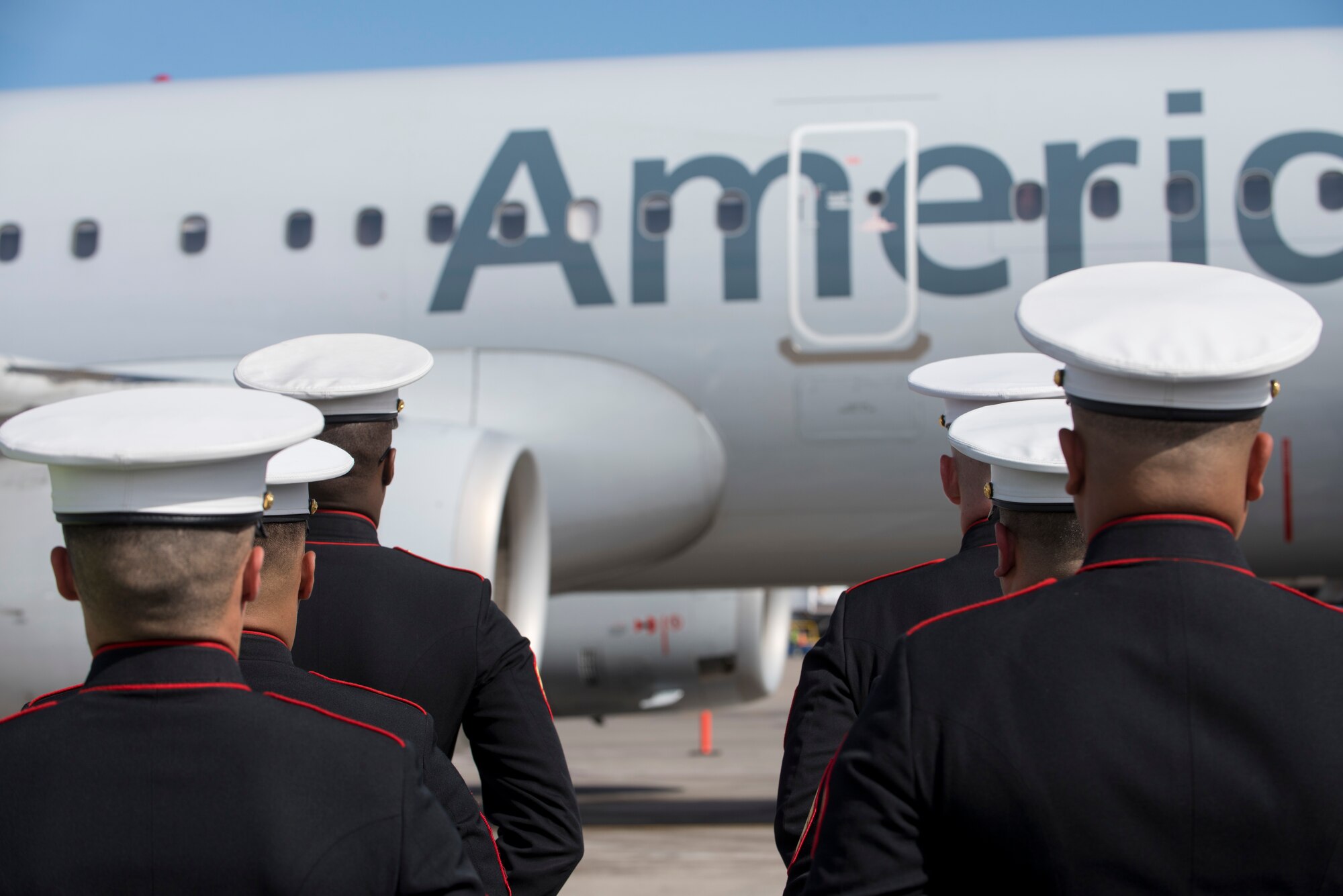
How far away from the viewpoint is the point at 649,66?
7.46 metres

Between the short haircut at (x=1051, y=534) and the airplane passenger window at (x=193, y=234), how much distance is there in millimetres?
6257

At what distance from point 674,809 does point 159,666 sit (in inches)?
359

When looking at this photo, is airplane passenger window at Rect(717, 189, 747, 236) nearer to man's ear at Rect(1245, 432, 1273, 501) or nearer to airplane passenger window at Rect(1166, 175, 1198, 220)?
airplane passenger window at Rect(1166, 175, 1198, 220)

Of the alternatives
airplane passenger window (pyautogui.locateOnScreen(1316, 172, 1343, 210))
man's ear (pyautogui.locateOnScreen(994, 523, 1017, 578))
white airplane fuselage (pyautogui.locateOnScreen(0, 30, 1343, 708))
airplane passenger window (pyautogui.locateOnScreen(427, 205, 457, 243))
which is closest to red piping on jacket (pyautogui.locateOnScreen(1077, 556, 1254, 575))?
man's ear (pyautogui.locateOnScreen(994, 523, 1017, 578))

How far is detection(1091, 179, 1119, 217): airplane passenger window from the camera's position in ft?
22.1

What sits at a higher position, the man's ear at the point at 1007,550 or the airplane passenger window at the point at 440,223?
the airplane passenger window at the point at 440,223

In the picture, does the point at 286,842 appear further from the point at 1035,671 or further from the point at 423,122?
the point at 423,122

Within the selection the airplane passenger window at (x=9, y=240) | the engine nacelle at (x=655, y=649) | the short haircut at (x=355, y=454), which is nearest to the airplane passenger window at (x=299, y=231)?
the airplane passenger window at (x=9, y=240)

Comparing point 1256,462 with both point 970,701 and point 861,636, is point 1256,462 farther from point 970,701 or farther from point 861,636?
point 861,636

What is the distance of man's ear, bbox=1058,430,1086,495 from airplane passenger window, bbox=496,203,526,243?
5840mm

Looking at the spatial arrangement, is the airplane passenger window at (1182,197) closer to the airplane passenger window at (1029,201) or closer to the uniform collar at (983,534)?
the airplane passenger window at (1029,201)

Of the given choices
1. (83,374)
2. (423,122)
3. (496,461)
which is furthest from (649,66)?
(83,374)

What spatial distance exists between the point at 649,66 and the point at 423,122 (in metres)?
1.22

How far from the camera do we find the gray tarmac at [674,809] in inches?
274
